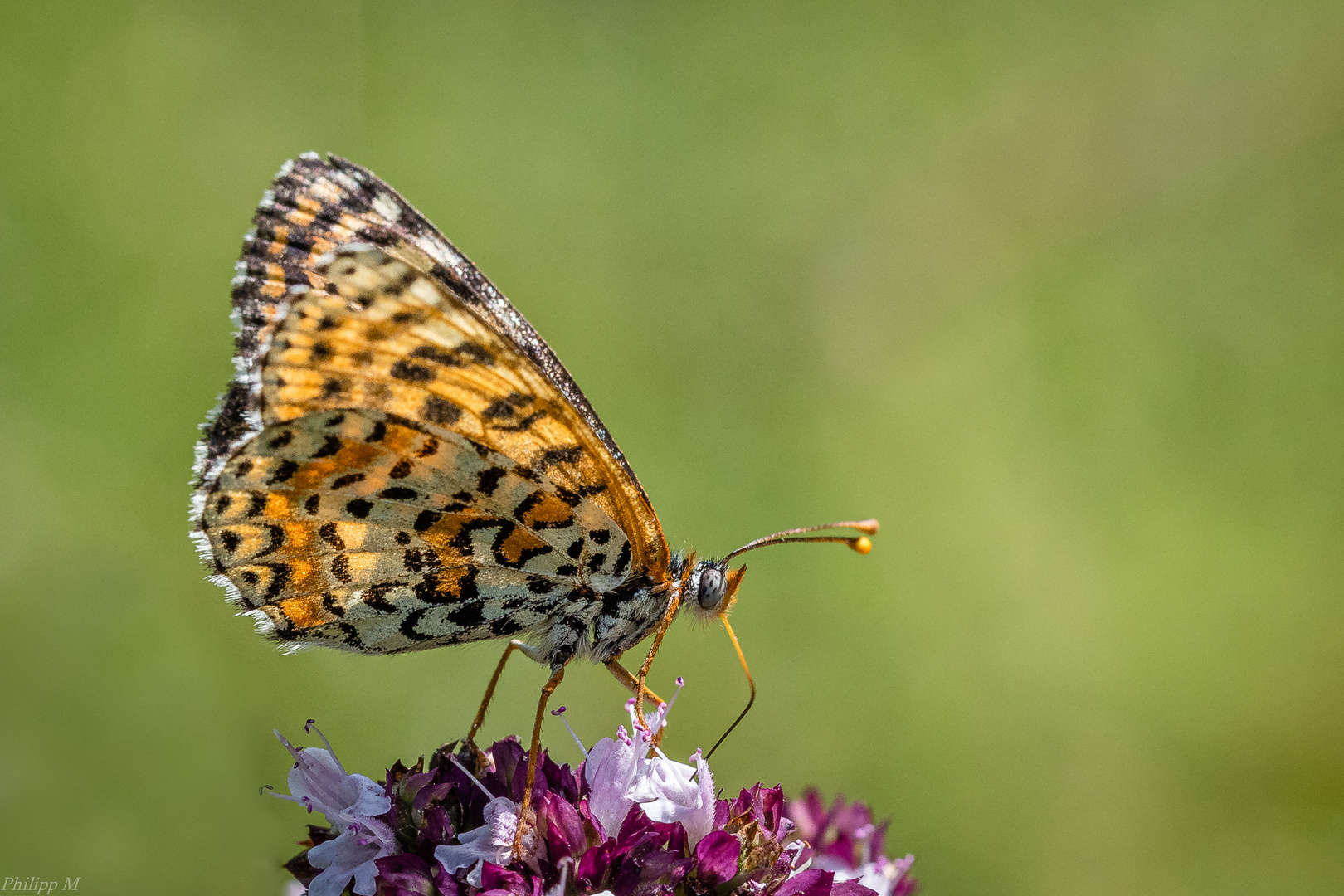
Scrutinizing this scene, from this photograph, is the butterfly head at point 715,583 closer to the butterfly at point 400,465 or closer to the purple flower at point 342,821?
the butterfly at point 400,465

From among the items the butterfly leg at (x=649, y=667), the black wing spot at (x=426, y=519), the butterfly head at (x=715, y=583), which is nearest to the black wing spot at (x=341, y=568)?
the black wing spot at (x=426, y=519)

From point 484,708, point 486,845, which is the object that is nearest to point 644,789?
point 486,845

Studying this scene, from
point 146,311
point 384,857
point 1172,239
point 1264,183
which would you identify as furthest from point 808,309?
point 384,857

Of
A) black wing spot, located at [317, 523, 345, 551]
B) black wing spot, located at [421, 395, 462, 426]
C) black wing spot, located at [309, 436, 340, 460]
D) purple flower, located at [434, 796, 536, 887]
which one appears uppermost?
black wing spot, located at [421, 395, 462, 426]

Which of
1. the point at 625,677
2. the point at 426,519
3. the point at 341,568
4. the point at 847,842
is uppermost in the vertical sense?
the point at 426,519

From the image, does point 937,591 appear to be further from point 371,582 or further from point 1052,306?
point 371,582

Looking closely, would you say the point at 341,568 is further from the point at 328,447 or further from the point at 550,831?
the point at 550,831

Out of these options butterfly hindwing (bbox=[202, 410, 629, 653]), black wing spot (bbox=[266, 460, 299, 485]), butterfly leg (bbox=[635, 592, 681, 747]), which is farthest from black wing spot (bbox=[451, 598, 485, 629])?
black wing spot (bbox=[266, 460, 299, 485])

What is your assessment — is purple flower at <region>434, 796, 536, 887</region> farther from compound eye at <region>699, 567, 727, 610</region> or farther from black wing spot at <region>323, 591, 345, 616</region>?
compound eye at <region>699, 567, 727, 610</region>
